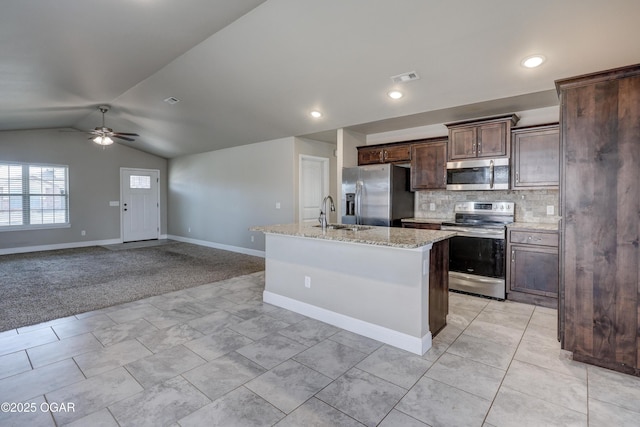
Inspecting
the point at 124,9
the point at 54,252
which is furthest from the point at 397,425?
the point at 54,252

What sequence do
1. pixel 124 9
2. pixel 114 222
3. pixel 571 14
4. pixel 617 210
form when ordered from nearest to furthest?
1. pixel 617 210
2. pixel 571 14
3. pixel 124 9
4. pixel 114 222

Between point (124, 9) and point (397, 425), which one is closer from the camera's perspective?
point (397, 425)

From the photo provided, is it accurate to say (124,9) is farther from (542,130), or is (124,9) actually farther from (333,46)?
(542,130)

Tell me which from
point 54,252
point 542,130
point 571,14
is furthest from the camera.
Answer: point 54,252

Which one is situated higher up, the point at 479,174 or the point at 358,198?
the point at 479,174

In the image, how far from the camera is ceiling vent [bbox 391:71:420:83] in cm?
349

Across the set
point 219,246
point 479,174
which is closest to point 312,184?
point 219,246

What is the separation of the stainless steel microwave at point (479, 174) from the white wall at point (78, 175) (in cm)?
811

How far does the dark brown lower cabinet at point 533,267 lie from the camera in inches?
143

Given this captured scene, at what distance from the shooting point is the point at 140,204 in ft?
29.2

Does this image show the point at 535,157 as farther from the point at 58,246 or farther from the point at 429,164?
the point at 58,246

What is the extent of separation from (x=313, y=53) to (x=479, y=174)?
8.59 feet

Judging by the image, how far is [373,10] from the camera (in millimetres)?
2734

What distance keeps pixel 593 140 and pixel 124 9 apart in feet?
12.5
